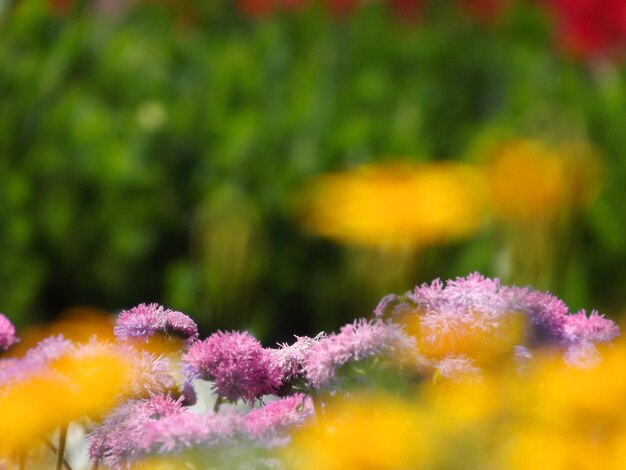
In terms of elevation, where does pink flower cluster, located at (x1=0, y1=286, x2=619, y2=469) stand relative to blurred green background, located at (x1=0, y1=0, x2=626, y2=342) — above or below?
below

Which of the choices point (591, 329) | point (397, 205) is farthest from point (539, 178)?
point (591, 329)

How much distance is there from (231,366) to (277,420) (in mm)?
97

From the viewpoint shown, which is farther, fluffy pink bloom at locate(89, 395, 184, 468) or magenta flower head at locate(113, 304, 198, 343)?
magenta flower head at locate(113, 304, 198, 343)

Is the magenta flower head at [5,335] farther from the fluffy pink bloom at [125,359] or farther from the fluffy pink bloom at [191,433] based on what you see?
the fluffy pink bloom at [191,433]

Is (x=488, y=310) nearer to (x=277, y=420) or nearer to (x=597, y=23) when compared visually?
(x=277, y=420)

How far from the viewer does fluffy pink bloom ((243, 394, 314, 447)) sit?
3.17 feet

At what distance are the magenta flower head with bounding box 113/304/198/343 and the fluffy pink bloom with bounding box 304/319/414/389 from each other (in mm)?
159

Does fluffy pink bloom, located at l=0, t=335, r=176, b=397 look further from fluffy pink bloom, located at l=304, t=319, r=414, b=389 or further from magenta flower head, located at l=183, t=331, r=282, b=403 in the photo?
fluffy pink bloom, located at l=304, t=319, r=414, b=389

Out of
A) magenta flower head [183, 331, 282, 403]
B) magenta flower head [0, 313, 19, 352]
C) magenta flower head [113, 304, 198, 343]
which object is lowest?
magenta flower head [183, 331, 282, 403]

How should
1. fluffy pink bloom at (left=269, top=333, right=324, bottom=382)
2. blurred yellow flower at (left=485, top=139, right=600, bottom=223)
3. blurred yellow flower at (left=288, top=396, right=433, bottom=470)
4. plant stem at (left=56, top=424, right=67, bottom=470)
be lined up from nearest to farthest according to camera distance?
1. blurred yellow flower at (left=288, top=396, right=433, bottom=470)
2. plant stem at (left=56, top=424, right=67, bottom=470)
3. fluffy pink bloom at (left=269, top=333, right=324, bottom=382)
4. blurred yellow flower at (left=485, top=139, right=600, bottom=223)

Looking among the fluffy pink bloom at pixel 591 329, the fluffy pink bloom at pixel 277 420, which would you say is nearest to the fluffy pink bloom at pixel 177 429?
the fluffy pink bloom at pixel 277 420

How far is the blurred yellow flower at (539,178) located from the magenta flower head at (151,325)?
227 cm

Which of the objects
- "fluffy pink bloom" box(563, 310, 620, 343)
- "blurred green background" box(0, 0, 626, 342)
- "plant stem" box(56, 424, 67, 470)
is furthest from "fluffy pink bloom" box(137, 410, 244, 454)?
"blurred green background" box(0, 0, 626, 342)

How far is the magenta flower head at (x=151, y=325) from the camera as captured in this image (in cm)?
116
